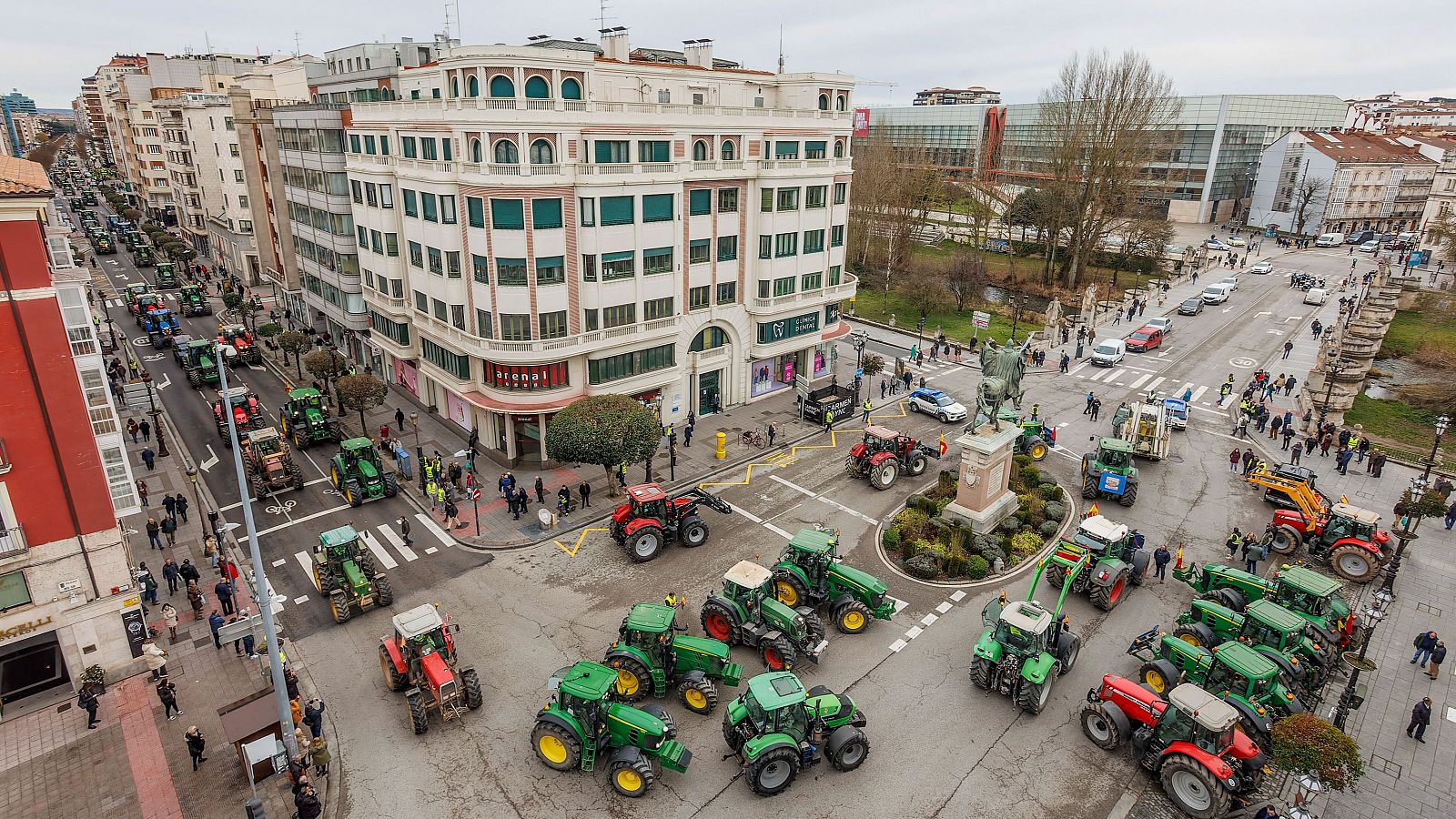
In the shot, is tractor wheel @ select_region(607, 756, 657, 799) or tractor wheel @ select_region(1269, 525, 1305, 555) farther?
tractor wheel @ select_region(1269, 525, 1305, 555)

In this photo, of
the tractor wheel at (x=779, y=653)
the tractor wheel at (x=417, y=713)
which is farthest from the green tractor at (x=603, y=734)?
the tractor wheel at (x=779, y=653)

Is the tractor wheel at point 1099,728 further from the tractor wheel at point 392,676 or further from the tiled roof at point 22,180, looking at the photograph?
the tiled roof at point 22,180

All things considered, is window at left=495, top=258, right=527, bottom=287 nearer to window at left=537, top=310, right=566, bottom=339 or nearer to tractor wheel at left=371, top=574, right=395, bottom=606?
window at left=537, top=310, right=566, bottom=339

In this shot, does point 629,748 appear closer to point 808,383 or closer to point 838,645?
point 838,645

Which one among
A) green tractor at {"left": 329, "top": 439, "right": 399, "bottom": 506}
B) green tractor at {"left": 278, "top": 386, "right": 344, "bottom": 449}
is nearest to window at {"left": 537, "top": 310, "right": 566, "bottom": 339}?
green tractor at {"left": 329, "top": 439, "right": 399, "bottom": 506}

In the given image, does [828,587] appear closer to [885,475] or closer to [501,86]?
[885,475]

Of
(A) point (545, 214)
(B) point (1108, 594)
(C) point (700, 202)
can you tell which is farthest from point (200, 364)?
(B) point (1108, 594)
